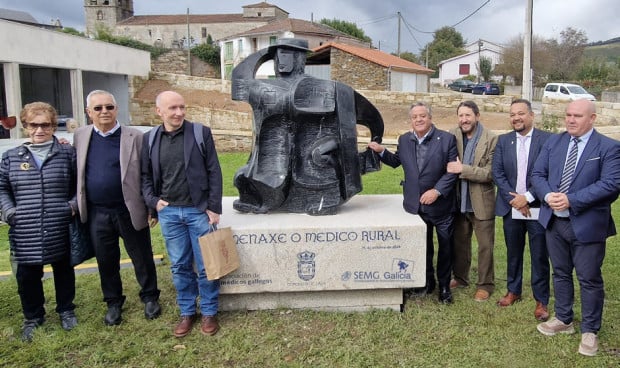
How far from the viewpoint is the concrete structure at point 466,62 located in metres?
47.4

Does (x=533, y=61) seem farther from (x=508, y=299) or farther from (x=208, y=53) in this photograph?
(x=508, y=299)

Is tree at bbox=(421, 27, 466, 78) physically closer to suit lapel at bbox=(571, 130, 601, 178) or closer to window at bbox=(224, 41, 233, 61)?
window at bbox=(224, 41, 233, 61)

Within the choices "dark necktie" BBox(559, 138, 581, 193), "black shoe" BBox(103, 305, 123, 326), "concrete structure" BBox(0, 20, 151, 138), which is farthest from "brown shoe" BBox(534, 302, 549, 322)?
"concrete structure" BBox(0, 20, 151, 138)

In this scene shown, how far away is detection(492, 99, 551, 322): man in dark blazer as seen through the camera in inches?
146

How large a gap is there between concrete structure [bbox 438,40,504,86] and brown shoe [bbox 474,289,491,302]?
4467 centimetres

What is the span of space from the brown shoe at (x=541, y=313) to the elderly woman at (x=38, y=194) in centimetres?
346

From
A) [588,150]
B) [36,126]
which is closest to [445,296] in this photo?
[588,150]

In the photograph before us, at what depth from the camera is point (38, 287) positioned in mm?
3670

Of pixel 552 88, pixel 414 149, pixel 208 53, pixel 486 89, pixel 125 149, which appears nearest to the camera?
pixel 125 149

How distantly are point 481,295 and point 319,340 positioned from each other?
150 cm

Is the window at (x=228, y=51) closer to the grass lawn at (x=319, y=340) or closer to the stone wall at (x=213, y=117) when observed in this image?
the stone wall at (x=213, y=117)

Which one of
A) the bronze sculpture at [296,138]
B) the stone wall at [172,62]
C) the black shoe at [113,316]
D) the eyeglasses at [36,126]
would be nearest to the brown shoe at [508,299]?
the bronze sculpture at [296,138]

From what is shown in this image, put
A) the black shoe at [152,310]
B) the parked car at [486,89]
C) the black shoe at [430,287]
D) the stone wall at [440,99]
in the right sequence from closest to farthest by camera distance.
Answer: the black shoe at [152,310], the black shoe at [430,287], the stone wall at [440,99], the parked car at [486,89]

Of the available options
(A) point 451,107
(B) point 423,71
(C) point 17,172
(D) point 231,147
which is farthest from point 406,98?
(C) point 17,172
